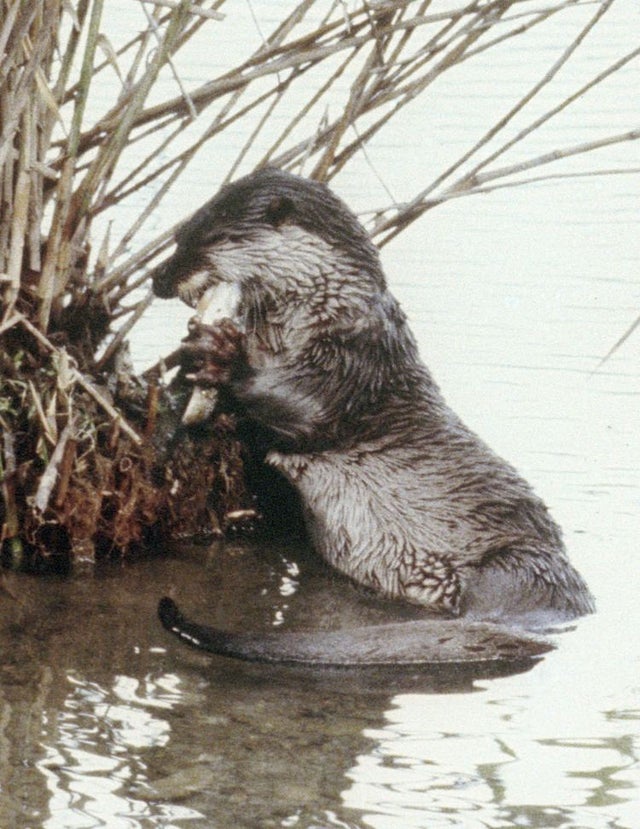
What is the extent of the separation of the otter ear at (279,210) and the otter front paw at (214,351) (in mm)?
250

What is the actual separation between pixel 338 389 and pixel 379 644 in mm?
823

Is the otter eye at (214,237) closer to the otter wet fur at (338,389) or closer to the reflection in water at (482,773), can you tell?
the otter wet fur at (338,389)

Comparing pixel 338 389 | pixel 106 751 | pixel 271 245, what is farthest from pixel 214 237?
pixel 106 751

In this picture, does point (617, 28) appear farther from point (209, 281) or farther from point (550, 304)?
point (209, 281)

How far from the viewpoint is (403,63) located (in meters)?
3.81

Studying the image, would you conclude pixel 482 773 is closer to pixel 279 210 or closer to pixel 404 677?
pixel 404 677

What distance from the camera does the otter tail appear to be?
312 centimetres

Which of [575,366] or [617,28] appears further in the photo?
[617,28]

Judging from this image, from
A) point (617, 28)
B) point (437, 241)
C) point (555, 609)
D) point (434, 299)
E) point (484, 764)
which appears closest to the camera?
point (484, 764)

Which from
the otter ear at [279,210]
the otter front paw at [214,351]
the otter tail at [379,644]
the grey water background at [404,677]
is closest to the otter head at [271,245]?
the otter ear at [279,210]

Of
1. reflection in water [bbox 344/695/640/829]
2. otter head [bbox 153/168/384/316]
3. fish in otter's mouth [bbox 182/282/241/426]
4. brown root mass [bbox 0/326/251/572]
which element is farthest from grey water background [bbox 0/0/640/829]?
otter head [bbox 153/168/384/316]

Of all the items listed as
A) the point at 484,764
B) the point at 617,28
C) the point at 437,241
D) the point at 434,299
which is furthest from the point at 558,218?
the point at 484,764

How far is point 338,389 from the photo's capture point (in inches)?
153

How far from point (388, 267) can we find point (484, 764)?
120 inches
